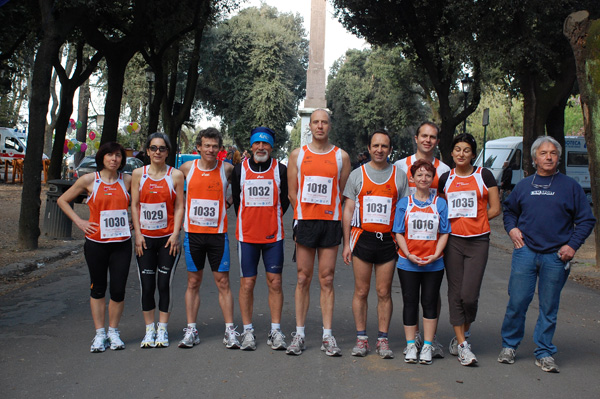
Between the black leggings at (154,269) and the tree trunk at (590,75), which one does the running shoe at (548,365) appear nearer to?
the black leggings at (154,269)

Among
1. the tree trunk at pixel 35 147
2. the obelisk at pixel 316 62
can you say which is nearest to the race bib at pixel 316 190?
the tree trunk at pixel 35 147

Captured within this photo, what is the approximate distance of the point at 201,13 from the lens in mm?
24859

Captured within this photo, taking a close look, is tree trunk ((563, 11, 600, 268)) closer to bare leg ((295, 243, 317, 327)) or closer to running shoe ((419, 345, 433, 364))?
running shoe ((419, 345, 433, 364))

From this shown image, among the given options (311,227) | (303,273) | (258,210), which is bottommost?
(303,273)

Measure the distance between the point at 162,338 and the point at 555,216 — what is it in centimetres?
340

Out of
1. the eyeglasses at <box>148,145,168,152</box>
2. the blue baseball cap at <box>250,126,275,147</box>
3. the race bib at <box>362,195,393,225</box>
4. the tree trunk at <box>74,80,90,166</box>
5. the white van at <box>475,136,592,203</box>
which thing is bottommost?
the race bib at <box>362,195,393,225</box>

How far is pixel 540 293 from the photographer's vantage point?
5887mm

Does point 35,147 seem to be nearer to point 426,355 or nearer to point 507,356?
point 426,355

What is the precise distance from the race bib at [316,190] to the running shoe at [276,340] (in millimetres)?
1169

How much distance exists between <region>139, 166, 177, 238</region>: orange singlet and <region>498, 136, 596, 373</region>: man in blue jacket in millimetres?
2892

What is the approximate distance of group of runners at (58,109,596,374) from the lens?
588 cm

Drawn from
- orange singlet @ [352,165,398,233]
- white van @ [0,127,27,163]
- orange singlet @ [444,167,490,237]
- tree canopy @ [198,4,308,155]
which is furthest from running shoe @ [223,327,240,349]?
tree canopy @ [198,4,308,155]

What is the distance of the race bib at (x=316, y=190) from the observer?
6055mm

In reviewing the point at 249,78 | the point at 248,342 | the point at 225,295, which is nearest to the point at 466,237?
the point at 248,342
